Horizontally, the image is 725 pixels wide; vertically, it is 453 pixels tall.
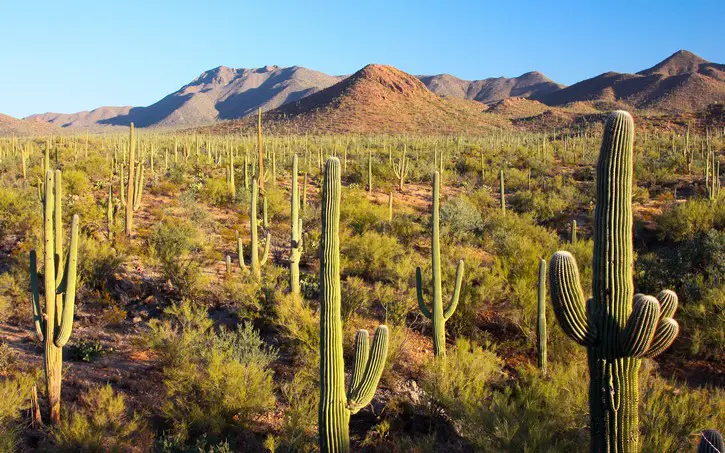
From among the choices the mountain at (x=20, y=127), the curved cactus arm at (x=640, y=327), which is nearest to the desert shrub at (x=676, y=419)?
the curved cactus arm at (x=640, y=327)

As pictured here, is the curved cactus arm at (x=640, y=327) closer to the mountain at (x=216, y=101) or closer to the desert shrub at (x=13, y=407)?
the desert shrub at (x=13, y=407)

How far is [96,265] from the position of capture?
9828 mm

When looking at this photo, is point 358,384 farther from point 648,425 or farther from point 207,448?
point 648,425

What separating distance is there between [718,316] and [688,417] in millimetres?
3740

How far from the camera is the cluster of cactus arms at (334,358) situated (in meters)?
4.61

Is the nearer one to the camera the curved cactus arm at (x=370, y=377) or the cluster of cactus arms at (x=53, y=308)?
the curved cactus arm at (x=370, y=377)

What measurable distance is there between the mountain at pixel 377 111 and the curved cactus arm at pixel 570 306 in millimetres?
58887

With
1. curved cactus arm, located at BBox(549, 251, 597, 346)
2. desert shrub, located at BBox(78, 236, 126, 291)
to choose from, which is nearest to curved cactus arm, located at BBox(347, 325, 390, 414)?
curved cactus arm, located at BBox(549, 251, 597, 346)

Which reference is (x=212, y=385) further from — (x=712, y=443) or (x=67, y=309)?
(x=712, y=443)

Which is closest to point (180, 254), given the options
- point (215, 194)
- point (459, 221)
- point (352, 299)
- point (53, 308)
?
point (352, 299)

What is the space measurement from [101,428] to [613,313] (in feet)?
17.6

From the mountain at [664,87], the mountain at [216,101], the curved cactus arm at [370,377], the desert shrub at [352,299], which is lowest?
the desert shrub at [352,299]

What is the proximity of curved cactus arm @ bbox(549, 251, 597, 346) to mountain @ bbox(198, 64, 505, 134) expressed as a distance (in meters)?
58.9

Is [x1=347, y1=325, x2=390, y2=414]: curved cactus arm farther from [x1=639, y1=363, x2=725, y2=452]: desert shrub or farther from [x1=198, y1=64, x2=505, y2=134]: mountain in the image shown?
[x1=198, y1=64, x2=505, y2=134]: mountain
